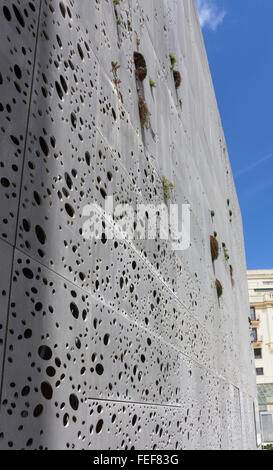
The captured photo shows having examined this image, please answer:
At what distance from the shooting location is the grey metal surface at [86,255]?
2037 millimetres

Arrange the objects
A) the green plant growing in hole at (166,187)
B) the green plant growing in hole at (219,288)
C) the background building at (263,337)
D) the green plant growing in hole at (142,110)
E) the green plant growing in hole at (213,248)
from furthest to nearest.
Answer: the background building at (263,337) < the green plant growing in hole at (219,288) < the green plant growing in hole at (213,248) < the green plant growing in hole at (166,187) < the green plant growing in hole at (142,110)

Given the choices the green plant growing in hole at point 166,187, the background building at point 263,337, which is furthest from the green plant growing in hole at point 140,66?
the background building at point 263,337

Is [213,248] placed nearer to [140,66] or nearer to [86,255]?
[140,66]

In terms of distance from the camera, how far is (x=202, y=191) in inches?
311

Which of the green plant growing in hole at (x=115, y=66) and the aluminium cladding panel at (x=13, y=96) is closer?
the aluminium cladding panel at (x=13, y=96)

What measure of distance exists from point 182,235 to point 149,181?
144 centimetres

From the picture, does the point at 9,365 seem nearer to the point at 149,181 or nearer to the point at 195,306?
the point at 149,181

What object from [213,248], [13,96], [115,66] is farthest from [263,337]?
[13,96]

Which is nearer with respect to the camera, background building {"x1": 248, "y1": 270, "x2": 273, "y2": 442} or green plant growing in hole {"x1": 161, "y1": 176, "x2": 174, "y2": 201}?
green plant growing in hole {"x1": 161, "y1": 176, "x2": 174, "y2": 201}

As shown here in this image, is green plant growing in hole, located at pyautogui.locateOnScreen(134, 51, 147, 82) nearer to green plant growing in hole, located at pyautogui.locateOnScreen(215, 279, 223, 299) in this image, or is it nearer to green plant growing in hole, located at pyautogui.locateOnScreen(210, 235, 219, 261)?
green plant growing in hole, located at pyautogui.locateOnScreen(210, 235, 219, 261)

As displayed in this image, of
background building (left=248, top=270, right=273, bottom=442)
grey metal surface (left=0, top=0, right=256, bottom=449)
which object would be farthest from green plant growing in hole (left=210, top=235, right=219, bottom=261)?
background building (left=248, top=270, right=273, bottom=442)

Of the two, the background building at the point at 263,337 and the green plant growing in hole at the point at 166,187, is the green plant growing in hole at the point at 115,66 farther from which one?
the background building at the point at 263,337

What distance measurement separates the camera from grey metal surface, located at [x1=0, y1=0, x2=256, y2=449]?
2.04 metres
